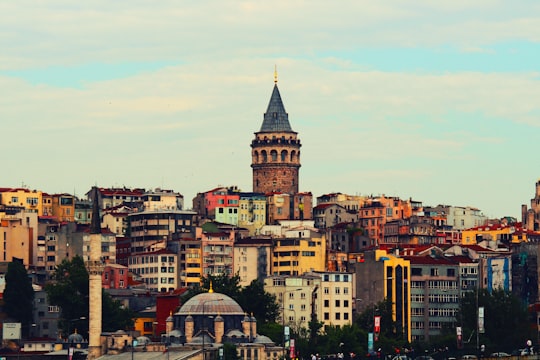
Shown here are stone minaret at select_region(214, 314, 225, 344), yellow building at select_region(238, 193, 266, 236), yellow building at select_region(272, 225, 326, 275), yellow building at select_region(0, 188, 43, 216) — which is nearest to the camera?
stone minaret at select_region(214, 314, 225, 344)

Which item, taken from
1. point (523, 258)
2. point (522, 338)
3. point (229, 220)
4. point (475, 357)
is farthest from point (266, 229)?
point (475, 357)

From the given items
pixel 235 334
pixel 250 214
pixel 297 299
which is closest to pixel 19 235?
pixel 250 214

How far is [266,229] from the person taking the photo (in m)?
185

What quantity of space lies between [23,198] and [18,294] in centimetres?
4182

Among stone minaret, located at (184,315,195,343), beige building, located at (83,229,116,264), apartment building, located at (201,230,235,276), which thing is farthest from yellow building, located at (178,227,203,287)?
stone minaret, located at (184,315,195,343)

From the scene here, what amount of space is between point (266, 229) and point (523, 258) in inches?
1162

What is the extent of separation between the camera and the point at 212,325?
449 feet

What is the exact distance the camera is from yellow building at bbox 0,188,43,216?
193 meters

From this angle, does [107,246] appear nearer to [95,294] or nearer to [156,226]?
[156,226]

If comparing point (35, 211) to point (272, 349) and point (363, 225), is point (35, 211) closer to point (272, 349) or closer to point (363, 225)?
point (363, 225)

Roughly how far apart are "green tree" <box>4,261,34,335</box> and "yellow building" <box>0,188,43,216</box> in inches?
1494

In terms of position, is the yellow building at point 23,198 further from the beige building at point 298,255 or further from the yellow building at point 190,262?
the beige building at point 298,255

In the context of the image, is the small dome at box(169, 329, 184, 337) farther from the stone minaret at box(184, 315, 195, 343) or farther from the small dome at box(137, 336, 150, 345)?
the small dome at box(137, 336, 150, 345)

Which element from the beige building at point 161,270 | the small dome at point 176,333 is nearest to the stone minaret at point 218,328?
the small dome at point 176,333
